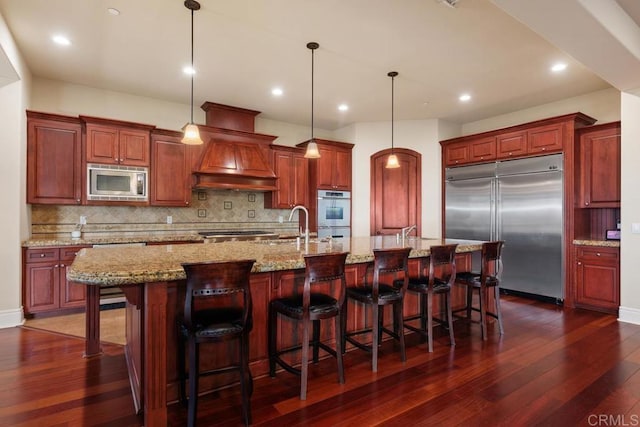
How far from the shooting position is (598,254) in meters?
4.23

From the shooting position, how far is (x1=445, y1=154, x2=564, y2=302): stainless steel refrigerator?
459cm

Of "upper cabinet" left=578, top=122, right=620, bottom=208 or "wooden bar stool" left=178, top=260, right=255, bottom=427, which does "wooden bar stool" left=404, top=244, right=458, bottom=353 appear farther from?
"upper cabinet" left=578, top=122, right=620, bottom=208

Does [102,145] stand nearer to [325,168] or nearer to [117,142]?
[117,142]

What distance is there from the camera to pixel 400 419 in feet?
6.49

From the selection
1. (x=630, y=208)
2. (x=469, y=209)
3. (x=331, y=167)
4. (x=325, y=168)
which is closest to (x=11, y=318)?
(x=325, y=168)

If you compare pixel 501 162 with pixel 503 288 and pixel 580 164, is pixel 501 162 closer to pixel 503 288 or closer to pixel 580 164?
pixel 580 164

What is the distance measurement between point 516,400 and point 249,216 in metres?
4.67

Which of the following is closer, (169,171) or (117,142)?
(117,142)

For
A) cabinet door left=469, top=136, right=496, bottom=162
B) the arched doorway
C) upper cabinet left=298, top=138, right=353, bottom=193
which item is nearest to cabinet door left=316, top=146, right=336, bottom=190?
upper cabinet left=298, top=138, right=353, bottom=193

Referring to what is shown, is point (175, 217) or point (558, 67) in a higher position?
point (558, 67)

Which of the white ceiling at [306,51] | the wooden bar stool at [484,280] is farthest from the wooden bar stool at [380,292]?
the white ceiling at [306,51]

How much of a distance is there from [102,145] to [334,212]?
3699mm

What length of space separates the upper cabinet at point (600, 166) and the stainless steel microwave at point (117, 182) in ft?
19.8

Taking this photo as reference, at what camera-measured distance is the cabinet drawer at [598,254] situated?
4.09 metres
